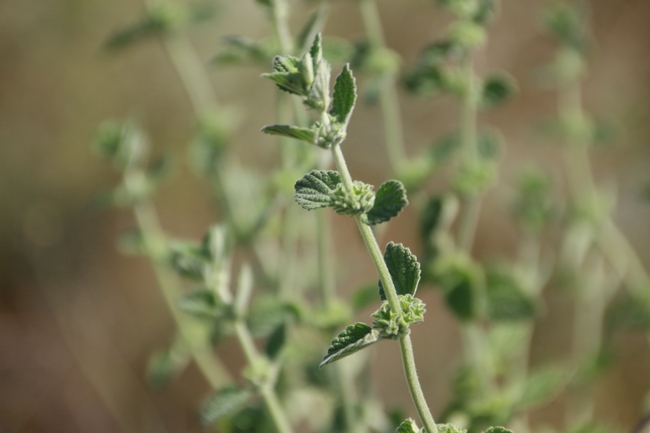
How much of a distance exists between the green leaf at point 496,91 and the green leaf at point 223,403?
40cm

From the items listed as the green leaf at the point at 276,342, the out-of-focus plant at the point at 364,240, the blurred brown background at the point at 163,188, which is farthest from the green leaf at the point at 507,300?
the blurred brown background at the point at 163,188

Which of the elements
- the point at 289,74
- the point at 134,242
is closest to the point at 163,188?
the point at 134,242

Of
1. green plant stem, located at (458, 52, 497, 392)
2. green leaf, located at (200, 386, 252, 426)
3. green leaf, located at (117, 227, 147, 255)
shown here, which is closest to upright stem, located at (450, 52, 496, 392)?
green plant stem, located at (458, 52, 497, 392)

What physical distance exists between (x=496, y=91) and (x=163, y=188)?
48.3 inches

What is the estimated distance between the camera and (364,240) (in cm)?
38

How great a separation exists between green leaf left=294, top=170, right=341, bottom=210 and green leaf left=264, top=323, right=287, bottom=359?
0.26 meters

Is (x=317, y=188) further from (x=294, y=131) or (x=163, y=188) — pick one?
(x=163, y=188)

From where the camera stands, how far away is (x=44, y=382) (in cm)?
135

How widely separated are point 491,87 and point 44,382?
1150mm

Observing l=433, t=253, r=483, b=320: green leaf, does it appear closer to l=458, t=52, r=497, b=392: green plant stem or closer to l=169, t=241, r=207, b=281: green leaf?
l=458, t=52, r=497, b=392: green plant stem

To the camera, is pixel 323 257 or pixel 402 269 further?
pixel 323 257

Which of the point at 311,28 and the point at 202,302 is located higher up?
the point at 311,28

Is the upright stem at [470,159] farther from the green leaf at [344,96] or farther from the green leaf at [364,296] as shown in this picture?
the green leaf at [344,96]

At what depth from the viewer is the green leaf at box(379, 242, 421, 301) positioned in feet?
1.22
